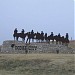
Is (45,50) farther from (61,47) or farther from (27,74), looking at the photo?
(27,74)

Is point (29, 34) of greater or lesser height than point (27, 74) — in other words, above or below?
above

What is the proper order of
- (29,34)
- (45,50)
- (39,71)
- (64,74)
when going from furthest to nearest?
(29,34) < (45,50) < (39,71) < (64,74)

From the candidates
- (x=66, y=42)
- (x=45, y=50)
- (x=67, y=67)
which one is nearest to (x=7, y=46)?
(x=45, y=50)

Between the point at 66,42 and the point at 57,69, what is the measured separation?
194ft

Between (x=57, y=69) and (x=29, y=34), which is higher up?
(x=29, y=34)

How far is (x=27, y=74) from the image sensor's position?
22.7 m

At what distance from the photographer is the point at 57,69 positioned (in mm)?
24438

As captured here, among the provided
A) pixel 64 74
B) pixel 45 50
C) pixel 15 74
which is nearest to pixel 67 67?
pixel 64 74

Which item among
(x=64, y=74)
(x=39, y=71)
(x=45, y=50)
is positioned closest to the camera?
(x=64, y=74)

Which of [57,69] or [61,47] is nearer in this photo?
[57,69]

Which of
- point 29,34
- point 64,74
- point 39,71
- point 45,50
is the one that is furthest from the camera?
point 29,34

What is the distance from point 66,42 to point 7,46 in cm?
1982

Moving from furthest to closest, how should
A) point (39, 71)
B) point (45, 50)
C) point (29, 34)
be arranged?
point (29, 34) < point (45, 50) < point (39, 71)

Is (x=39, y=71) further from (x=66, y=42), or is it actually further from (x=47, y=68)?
(x=66, y=42)
